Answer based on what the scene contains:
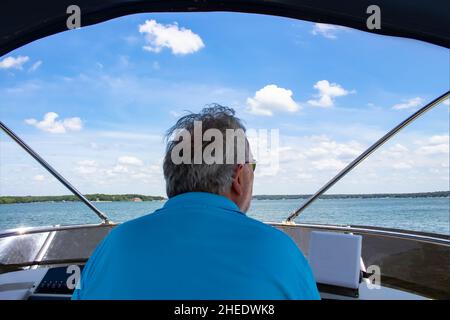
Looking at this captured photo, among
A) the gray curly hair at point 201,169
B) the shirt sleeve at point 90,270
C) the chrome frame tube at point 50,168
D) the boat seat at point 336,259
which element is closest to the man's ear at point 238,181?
the gray curly hair at point 201,169

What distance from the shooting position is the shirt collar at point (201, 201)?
29.0 inches

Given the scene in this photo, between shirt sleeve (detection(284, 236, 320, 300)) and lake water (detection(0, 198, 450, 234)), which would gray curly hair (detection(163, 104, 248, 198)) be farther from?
lake water (detection(0, 198, 450, 234))

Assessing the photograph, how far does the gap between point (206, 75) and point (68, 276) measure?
1161 cm

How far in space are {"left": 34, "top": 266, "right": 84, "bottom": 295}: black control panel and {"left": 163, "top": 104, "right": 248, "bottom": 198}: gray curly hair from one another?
99 cm

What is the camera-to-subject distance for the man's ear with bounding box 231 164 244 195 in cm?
86

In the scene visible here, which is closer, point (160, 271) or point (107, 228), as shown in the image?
point (160, 271)

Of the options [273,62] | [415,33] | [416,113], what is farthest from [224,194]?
[273,62]

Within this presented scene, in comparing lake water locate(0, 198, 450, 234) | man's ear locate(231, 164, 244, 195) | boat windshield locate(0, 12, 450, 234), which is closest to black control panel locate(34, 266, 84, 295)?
boat windshield locate(0, 12, 450, 234)

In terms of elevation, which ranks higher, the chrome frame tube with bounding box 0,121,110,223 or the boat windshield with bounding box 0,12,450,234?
the boat windshield with bounding box 0,12,450,234

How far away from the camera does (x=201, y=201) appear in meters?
0.74

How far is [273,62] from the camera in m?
8.92

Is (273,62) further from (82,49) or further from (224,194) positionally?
(224,194)

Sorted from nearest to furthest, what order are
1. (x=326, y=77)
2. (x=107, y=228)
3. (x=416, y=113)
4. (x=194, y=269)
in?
1. (x=194, y=269)
2. (x=416, y=113)
3. (x=107, y=228)
4. (x=326, y=77)

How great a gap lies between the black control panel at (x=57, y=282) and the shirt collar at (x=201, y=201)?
1063mm
